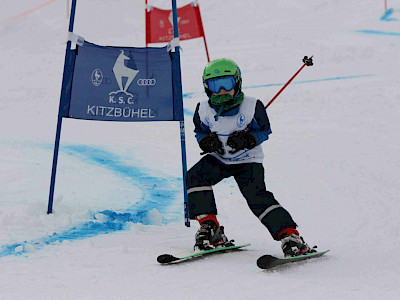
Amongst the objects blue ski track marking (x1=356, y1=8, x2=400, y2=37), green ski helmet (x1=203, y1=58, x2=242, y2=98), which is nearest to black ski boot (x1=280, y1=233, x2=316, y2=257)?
green ski helmet (x1=203, y1=58, x2=242, y2=98)

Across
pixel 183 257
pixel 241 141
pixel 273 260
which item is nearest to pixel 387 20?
pixel 241 141

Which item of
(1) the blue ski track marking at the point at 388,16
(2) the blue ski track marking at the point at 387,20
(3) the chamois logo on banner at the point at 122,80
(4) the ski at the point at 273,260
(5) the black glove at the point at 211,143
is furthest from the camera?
(1) the blue ski track marking at the point at 388,16

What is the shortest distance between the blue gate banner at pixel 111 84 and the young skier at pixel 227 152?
944 mm

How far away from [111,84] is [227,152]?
4.55 ft

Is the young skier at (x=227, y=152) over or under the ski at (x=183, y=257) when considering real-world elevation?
over

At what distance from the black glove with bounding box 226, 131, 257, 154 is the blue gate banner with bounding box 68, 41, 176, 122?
4.07 ft

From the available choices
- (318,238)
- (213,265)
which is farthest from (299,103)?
(213,265)

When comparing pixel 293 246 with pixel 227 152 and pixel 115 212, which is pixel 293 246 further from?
pixel 115 212

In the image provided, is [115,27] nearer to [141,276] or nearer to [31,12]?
[31,12]

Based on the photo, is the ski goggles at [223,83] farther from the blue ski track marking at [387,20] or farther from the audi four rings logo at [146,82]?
the blue ski track marking at [387,20]

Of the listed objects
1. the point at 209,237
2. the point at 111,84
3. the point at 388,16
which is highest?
the point at 388,16

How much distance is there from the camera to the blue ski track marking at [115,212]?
4000 millimetres

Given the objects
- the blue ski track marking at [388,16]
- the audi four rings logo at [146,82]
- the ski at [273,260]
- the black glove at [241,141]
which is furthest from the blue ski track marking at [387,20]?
the ski at [273,260]

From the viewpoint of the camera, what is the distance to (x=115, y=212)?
5012mm
